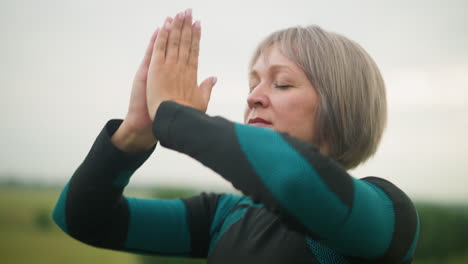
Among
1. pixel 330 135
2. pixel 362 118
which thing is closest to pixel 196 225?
pixel 330 135

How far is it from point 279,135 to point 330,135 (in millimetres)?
425

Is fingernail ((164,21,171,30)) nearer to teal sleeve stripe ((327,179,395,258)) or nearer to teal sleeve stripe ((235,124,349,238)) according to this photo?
teal sleeve stripe ((235,124,349,238))

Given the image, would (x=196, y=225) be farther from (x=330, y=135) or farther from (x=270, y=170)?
(x=270, y=170)

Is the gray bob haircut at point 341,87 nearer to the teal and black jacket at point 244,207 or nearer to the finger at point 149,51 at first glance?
the teal and black jacket at point 244,207

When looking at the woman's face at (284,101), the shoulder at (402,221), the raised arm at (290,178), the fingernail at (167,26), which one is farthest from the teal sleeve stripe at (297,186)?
the fingernail at (167,26)

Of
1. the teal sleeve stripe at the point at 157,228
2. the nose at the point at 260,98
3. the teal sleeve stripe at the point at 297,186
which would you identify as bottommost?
the teal sleeve stripe at the point at 157,228

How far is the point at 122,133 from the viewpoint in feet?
3.42

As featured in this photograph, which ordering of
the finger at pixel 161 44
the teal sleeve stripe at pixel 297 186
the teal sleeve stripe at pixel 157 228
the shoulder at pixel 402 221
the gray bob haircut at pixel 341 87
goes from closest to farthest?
the teal sleeve stripe at pixel 297 186 < the shoulder at pixel 402 221 < the finger at pixel 161 44 < the gray bob haircut at pixel 341 87 < the teal sleeve stripe at pixel 157 228

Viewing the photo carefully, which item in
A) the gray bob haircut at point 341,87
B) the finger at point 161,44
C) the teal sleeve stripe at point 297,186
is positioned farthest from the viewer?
the gray bob haircut at point 341,87

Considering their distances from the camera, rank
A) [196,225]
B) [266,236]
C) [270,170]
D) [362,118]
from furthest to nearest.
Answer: [196,225] < [362,118] < [266,236] < [270,170]

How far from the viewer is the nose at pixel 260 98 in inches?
38.5

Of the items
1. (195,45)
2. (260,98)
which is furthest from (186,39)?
(260,98)

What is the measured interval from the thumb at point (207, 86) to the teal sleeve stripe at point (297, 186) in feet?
1.20

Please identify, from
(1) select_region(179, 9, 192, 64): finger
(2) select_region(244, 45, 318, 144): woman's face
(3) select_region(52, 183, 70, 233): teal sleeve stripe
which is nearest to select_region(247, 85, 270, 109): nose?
(2) select_region(244, 45, 318, 144): woman's face
